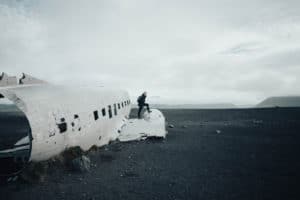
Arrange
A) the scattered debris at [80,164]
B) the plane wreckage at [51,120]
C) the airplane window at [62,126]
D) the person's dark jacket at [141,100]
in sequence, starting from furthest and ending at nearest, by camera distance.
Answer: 1. the person's dark jacket at [141,100]
2. the scattered debris at [80,164]
3. the airplane window at [62,126]
4. the plane wreckage at [51,120]

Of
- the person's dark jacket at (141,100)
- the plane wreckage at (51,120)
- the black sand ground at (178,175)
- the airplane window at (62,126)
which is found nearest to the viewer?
the black sand ground at (178,175)

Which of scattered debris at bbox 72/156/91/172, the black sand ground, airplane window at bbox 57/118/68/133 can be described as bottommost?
the black sand ground

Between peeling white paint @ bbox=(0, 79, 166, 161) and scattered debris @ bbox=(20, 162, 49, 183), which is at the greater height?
peeling white paint @ bbox=(0, 79, 166, 161)

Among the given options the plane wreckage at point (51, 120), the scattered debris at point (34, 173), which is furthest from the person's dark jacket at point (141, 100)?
the scattered debris at point (34, 173)

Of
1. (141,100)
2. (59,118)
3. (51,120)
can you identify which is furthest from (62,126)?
(141,100)

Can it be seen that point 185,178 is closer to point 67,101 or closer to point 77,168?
point 77,168

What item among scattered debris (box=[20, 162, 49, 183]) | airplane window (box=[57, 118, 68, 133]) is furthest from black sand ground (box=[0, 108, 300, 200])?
airplane window (box=[57, 118, 68, 133])

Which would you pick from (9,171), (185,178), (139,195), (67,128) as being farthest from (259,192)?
(9,171)

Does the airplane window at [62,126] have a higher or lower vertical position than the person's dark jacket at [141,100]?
lower

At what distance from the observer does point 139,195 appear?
6.50 meters

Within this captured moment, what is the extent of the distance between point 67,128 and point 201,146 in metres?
7.77

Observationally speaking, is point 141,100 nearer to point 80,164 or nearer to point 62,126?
point 80,164

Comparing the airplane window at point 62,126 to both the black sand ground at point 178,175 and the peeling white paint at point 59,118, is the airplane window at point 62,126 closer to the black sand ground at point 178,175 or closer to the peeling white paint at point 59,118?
the peeling white paint at point 59,118

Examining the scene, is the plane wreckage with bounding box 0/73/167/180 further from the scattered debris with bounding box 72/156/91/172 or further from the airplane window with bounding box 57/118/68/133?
the scattered debris with bounding box 72/156/91/172
